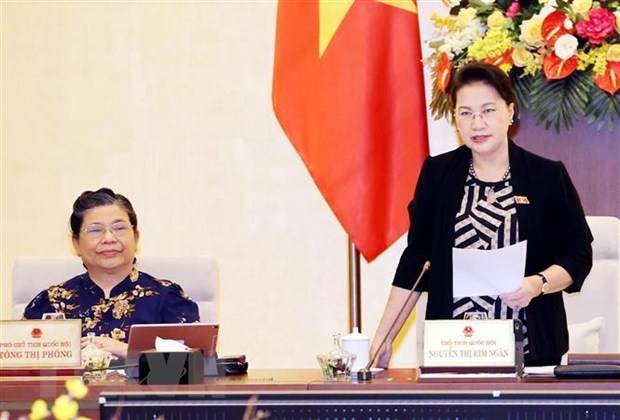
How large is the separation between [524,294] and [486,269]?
0.60 ft

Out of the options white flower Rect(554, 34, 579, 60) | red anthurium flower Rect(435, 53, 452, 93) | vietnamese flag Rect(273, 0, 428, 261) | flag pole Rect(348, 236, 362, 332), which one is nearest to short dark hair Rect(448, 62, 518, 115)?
white flower Rect(554, 34, 579, 60)

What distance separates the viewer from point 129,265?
3.34 meters

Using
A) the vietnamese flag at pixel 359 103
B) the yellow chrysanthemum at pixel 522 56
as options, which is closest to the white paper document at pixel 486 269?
the yellow chrysanthemum at pixel 522 56

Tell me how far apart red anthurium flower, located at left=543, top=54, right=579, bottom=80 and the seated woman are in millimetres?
1280

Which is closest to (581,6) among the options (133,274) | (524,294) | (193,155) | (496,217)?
(496,217)

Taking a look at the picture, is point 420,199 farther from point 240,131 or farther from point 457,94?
point 240,131

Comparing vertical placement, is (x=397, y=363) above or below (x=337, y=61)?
below

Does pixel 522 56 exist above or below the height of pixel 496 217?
above

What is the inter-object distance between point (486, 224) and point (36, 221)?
257cm

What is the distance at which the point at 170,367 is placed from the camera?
7.92 feet

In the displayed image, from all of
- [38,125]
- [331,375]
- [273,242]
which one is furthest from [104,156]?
[331,375]

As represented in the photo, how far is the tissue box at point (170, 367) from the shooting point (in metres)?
2.41

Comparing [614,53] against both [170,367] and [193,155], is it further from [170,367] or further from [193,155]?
[193,155]

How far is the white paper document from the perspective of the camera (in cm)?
245
